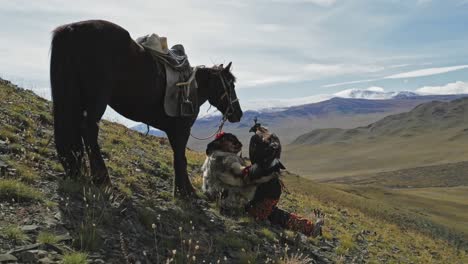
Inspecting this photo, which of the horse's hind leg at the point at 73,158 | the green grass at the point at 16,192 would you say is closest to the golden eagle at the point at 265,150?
the horse's hind leg at the point at 73,158

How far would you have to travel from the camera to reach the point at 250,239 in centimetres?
855

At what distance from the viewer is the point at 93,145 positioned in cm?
779

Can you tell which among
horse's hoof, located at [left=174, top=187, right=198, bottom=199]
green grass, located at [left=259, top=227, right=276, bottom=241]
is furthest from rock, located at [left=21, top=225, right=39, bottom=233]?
green grass, located at [left=259, top=227, right=276, bottom=241]

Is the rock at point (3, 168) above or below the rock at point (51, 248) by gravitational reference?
above

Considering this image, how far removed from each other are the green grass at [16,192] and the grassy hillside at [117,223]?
0.01 metres

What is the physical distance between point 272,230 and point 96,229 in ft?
15.0

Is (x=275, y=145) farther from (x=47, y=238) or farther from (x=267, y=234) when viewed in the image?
(x=47, y=238)

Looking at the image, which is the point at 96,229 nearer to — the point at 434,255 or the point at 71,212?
the point at 71,212

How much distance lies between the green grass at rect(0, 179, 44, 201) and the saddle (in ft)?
10.0

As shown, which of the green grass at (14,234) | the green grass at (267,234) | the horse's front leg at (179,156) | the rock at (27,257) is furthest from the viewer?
the horse's front leg at (179,156)

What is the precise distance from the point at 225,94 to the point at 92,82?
388cm

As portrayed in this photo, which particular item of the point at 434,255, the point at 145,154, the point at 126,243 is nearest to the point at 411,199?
the point at 434,255

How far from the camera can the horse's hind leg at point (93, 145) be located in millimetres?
7617

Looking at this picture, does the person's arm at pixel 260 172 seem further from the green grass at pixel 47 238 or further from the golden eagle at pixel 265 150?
the green grass at pixel 47 238
